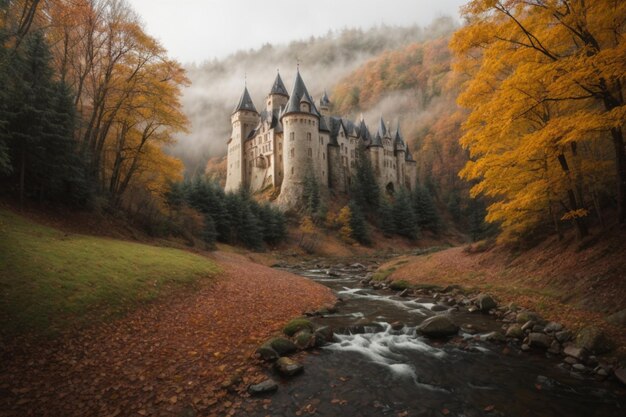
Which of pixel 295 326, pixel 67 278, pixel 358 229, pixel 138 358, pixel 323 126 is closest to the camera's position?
pixel 138 358

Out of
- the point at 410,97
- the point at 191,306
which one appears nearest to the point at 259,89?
the point at 410,97

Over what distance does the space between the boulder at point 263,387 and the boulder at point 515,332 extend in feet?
23.0

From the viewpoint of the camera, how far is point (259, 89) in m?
192

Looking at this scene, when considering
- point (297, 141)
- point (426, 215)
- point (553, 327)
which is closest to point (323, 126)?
point (297, 141)

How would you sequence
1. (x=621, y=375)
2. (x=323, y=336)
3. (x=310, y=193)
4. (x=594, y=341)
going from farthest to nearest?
(x=310, y=193), (x=323, y=336), (x=594, y=341), (x=621, y=375)

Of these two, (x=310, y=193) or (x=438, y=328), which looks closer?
(x=438, y=328)

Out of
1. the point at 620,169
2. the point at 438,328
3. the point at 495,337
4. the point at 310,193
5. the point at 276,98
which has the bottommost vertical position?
the point at 495,337

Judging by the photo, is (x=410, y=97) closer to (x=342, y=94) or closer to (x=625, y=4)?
(x=342, y=94)

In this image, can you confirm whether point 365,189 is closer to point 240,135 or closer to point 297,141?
point 297,141

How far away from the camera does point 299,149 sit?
2306 inches

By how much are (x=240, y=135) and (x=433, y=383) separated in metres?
69.6

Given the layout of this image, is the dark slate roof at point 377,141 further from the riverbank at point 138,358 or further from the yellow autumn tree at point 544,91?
the riverbank at point 138,358

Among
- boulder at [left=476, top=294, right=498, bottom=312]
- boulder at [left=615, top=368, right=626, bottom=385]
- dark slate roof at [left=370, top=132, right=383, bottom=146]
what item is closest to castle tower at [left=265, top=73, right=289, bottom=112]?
dark slate roof at [left=370, top=132, right=383, bottom=146]

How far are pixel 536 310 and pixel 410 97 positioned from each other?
141 meters
